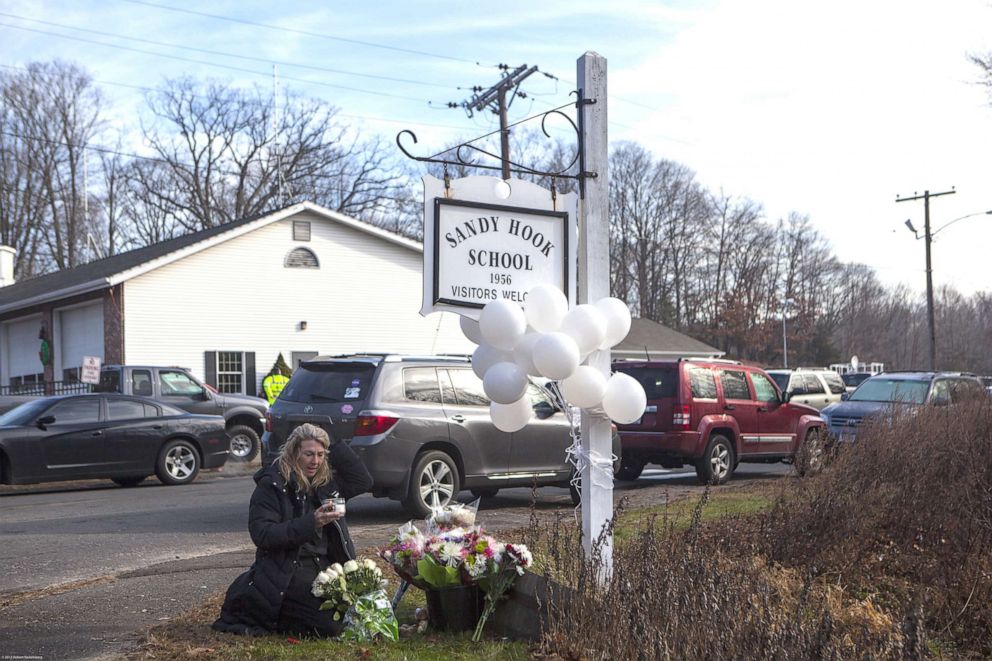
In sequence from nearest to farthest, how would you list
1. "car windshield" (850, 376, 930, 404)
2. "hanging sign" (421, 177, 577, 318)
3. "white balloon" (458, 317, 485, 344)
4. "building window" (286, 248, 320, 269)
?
"hanging sign" (421, 177, 577, 318) < "white balloon" (458, 317, 485, 344) < "car windshield" (850, 376, 930, 404) < "building window" (286, 248, 320, 269)

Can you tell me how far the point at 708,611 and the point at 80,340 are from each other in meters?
28.5

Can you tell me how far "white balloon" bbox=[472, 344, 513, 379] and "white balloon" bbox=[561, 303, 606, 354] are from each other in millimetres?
457

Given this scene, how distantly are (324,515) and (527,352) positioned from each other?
4.88ft

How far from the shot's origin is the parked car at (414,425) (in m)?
11.7

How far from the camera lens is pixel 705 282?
70.9 metres

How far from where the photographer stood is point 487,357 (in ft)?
21.8

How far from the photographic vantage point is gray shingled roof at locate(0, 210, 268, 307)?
3017 centimetres

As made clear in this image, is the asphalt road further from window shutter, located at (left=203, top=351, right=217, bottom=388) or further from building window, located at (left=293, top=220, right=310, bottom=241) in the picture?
building window, located at (left=293, top=220, right=310, bottom=241)

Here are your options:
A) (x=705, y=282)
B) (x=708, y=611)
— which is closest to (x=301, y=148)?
(x=705, y=282)

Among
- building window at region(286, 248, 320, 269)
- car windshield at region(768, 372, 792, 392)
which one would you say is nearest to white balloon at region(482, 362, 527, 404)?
car windshield at region(768, 372, 792, 392)

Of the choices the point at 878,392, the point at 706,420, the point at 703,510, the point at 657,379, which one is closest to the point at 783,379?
the point at 878,392

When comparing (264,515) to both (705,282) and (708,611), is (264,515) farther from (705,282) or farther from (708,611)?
(705,282)

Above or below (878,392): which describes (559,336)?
above

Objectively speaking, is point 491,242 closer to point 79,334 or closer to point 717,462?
point 717,462
